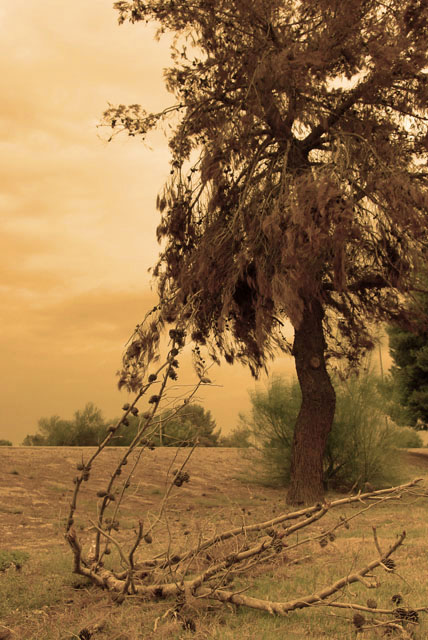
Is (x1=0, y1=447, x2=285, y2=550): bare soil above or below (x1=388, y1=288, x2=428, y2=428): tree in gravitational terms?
below

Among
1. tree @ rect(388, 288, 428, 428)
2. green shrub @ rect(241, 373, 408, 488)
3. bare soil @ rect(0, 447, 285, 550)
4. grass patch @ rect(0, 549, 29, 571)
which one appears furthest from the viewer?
tree @ rect(388, 288, 428, 428)

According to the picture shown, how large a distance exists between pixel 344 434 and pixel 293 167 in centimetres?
557

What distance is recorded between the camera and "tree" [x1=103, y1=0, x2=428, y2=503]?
9.25m

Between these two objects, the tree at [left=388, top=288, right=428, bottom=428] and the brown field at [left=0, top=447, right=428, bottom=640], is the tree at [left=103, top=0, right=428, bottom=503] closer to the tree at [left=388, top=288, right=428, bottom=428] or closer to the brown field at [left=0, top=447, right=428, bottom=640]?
the brown field at [left=0, top=447, right=428, bottom=640]

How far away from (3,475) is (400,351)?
15.6 metres

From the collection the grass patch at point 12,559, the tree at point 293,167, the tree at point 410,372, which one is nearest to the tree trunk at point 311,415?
the tree at point 293,167

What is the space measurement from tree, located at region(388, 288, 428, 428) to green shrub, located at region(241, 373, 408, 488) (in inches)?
345

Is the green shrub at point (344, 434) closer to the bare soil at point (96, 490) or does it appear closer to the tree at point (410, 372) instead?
the bare soil at point (96, 490)

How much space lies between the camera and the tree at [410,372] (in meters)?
21.7

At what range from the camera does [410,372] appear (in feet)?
72.5

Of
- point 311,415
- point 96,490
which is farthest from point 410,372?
point 96,490

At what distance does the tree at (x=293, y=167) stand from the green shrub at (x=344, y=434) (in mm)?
1782

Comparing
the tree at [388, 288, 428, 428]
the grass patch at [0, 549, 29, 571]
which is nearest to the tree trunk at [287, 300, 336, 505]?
the grass patch at [0, 549, 29, 571]

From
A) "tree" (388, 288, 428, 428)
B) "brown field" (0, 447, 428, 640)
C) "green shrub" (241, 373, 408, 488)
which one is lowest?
"brown field" (0, 447, 428, 640)
